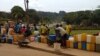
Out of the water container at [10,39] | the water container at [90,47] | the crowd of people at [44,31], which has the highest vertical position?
the crowd of people at [44,31]

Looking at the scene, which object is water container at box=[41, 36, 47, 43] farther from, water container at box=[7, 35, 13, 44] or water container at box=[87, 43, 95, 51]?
water container at box=[87, 43, 95, 51]

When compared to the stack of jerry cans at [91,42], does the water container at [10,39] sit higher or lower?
lower

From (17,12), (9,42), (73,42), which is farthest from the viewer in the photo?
(17,12)

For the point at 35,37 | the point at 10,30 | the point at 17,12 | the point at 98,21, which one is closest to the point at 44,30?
the point at 35,37

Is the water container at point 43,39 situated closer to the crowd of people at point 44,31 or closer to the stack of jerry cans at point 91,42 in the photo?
the crowd of people at point 44,31

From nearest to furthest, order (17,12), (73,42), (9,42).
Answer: (73,42), (9,42), (17,12)

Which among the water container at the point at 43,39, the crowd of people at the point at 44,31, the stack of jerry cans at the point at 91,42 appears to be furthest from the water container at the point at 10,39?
the stack of jerry cans at the point at 91,42

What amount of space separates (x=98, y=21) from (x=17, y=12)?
2735 cm

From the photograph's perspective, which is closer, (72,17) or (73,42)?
(73,42)

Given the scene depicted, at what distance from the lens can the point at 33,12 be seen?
358ft

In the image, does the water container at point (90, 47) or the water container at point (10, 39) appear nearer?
the water container at point (90, 47)

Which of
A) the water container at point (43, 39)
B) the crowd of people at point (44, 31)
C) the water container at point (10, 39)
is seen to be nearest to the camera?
the crowd of people at point (44, 31)

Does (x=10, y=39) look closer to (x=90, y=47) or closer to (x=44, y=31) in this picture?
(x=44, y=31)

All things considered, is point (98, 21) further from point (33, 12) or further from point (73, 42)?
point (73, 42)
